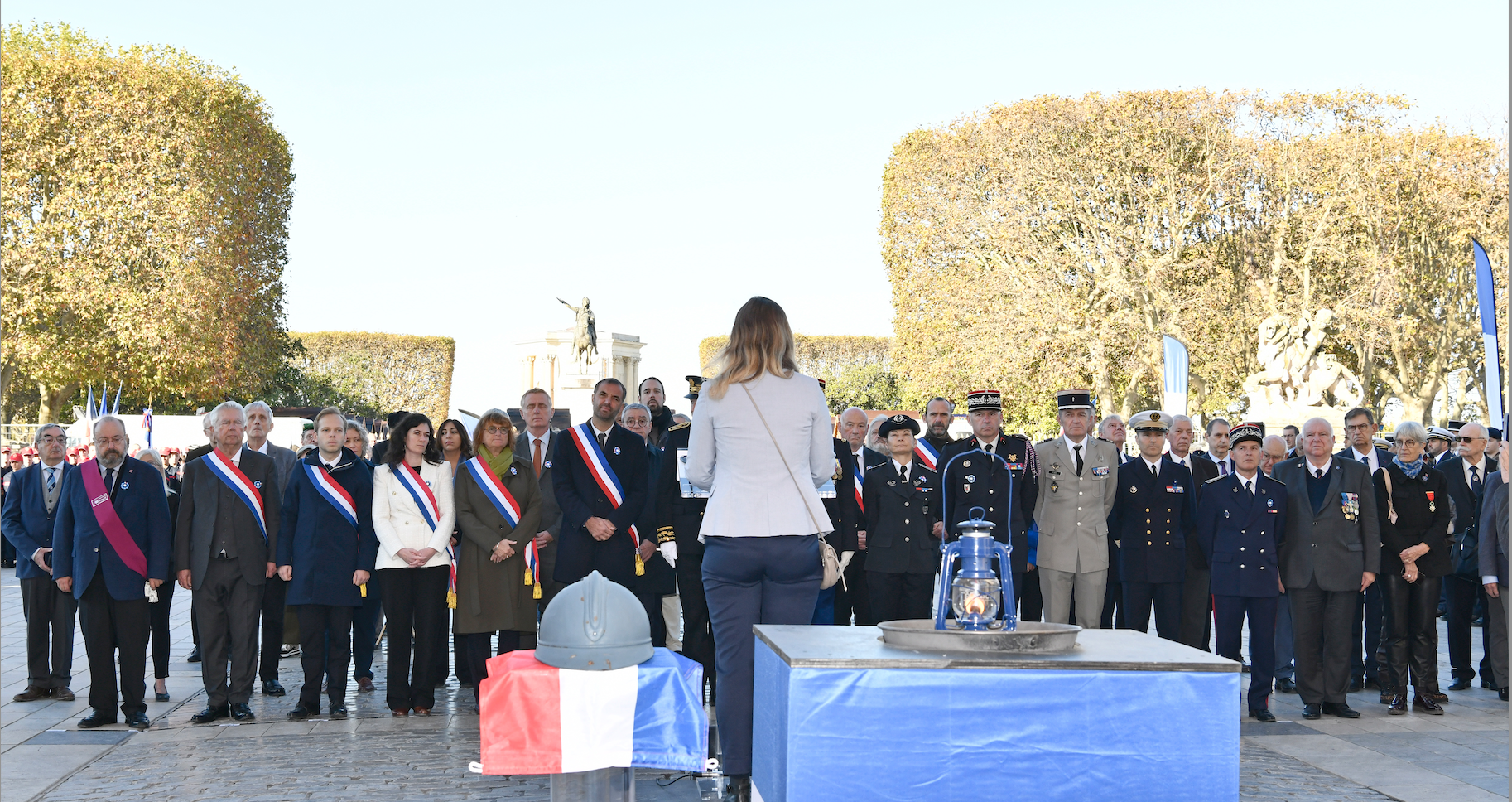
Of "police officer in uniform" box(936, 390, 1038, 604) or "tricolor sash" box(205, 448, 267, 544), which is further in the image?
"police officer in uniform" box(936, 390, 1038, 604)

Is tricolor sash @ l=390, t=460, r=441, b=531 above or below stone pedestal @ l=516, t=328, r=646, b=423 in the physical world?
below

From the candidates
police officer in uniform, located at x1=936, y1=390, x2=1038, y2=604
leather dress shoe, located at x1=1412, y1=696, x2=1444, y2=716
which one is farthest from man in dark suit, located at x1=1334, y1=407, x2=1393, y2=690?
police officer in uniform, located at x1=936, y1=390, x2=1038, y2=604

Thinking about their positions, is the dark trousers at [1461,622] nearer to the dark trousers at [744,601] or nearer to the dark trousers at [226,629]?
the dark trousers at [744,601]

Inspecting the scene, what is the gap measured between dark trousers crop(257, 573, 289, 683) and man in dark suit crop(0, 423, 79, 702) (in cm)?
118

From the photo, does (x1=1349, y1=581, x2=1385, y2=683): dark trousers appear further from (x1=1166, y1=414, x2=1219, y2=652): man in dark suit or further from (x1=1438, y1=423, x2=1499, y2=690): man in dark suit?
(x1=1166, y1=414, x2=1219, y2=652): man in dark suit

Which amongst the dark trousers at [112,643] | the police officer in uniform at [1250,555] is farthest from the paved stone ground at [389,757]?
the police officer in uniform at [1250,555]

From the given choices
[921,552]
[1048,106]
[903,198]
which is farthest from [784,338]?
[903,198]

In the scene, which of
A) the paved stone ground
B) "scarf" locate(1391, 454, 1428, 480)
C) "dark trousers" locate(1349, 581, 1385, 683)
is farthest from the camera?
"dark trousers" locate(1349, 581, 1385, 683)

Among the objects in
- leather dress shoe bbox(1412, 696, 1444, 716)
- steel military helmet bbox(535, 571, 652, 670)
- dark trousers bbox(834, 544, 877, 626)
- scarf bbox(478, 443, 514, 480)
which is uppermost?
scarf bbox(478, 443, 514, 480)

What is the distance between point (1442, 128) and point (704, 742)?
28.2 m

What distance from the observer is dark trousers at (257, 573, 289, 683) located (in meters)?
8.45

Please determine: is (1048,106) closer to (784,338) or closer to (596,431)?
(596,431)

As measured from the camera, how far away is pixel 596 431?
25.7 feet

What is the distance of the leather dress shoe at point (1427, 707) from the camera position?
829cm
